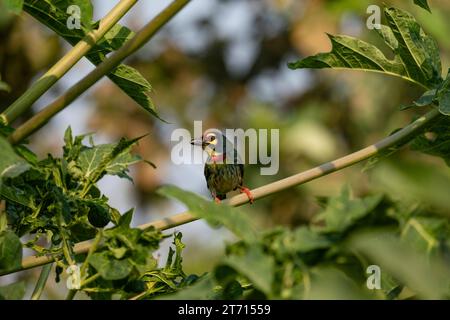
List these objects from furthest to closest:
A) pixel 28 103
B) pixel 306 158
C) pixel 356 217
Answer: pixel 306 158, pixel 28 103, pixel 356 217

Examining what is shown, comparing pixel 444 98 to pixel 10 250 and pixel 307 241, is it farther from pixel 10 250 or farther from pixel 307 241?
pixel 10 250

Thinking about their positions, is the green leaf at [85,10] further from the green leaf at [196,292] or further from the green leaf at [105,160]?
the green leaf at [196,292]

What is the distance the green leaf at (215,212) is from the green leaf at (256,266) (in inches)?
2.7

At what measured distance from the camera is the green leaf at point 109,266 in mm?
1783

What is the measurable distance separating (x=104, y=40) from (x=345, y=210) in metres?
1.05

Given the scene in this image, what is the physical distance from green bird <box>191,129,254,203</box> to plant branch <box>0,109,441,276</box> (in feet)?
9.97

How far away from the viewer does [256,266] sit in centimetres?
145

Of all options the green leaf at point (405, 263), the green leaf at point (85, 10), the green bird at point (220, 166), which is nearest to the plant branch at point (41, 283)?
the green leaf at point (85, 10)

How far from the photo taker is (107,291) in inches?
73.0

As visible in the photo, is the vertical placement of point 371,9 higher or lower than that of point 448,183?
higher

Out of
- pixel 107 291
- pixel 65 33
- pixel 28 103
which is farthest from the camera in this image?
pixel 65 33
